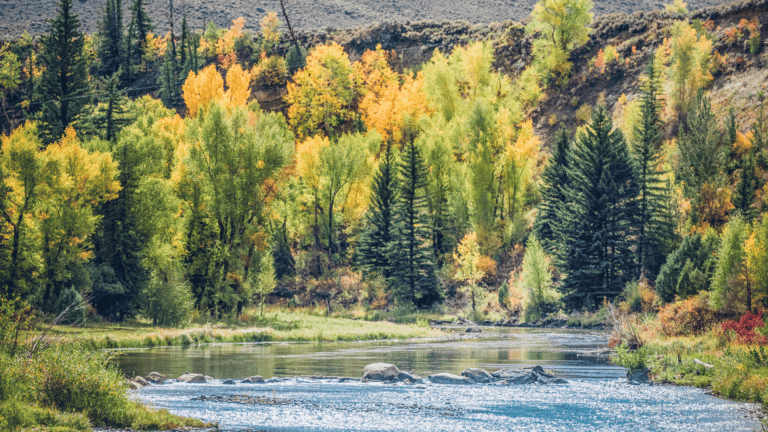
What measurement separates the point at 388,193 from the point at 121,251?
2743 centimetres

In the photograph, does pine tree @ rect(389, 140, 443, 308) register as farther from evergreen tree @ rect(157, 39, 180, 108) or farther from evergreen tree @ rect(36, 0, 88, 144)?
evergreen tree @ rect(157, 39, 180, 108)

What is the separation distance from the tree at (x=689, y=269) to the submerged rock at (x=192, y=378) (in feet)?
93.5

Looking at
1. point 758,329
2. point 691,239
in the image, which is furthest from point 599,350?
point 691,239

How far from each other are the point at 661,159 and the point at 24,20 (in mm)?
135538

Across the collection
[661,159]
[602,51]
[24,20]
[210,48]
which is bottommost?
[661,159]

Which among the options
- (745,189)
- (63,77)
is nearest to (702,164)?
(745,189)

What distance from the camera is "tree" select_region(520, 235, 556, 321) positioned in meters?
60.2

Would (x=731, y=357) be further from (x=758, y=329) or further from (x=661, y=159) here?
(x=661, y=159)

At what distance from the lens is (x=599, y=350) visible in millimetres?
35156

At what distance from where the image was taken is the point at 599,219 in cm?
5941

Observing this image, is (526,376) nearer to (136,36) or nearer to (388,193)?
(388,193)

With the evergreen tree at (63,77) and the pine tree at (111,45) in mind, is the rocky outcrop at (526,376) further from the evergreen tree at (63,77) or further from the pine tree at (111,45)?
the pine tree at (111,45)

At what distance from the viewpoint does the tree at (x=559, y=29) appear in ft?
284

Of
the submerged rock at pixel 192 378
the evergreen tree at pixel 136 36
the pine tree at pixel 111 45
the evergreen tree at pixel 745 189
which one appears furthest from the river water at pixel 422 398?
the evergreen tree at pixel 136 36
